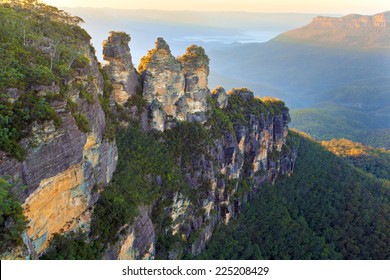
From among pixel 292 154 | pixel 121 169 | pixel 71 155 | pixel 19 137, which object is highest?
pixel 19 137

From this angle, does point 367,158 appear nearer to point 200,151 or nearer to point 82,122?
point 200,151

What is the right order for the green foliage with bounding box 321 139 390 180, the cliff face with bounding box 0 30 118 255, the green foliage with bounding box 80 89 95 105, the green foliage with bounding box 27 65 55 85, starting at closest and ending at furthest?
the cliff face with bounding box 0 30 118 255 < the green foliage with bounding box 27 65 55 85 < the green foliage with bounding box 80 89 95 105 < the green foliage with bounding box 321 139 390 180

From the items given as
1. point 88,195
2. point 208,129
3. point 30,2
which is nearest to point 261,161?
point 208,129

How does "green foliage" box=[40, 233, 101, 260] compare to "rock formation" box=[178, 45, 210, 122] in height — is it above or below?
below

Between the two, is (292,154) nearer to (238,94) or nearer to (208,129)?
(238,94)

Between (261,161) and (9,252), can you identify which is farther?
(261,161)

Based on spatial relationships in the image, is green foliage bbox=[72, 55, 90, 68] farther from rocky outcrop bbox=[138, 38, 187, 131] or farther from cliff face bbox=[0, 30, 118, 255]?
rocky outcrop bbox=[138, 38, 187, 131]

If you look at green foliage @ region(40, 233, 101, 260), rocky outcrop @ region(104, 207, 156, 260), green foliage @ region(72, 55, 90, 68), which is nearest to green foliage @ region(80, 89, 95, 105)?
green foliage @ region(72, 55, 90, 68)
